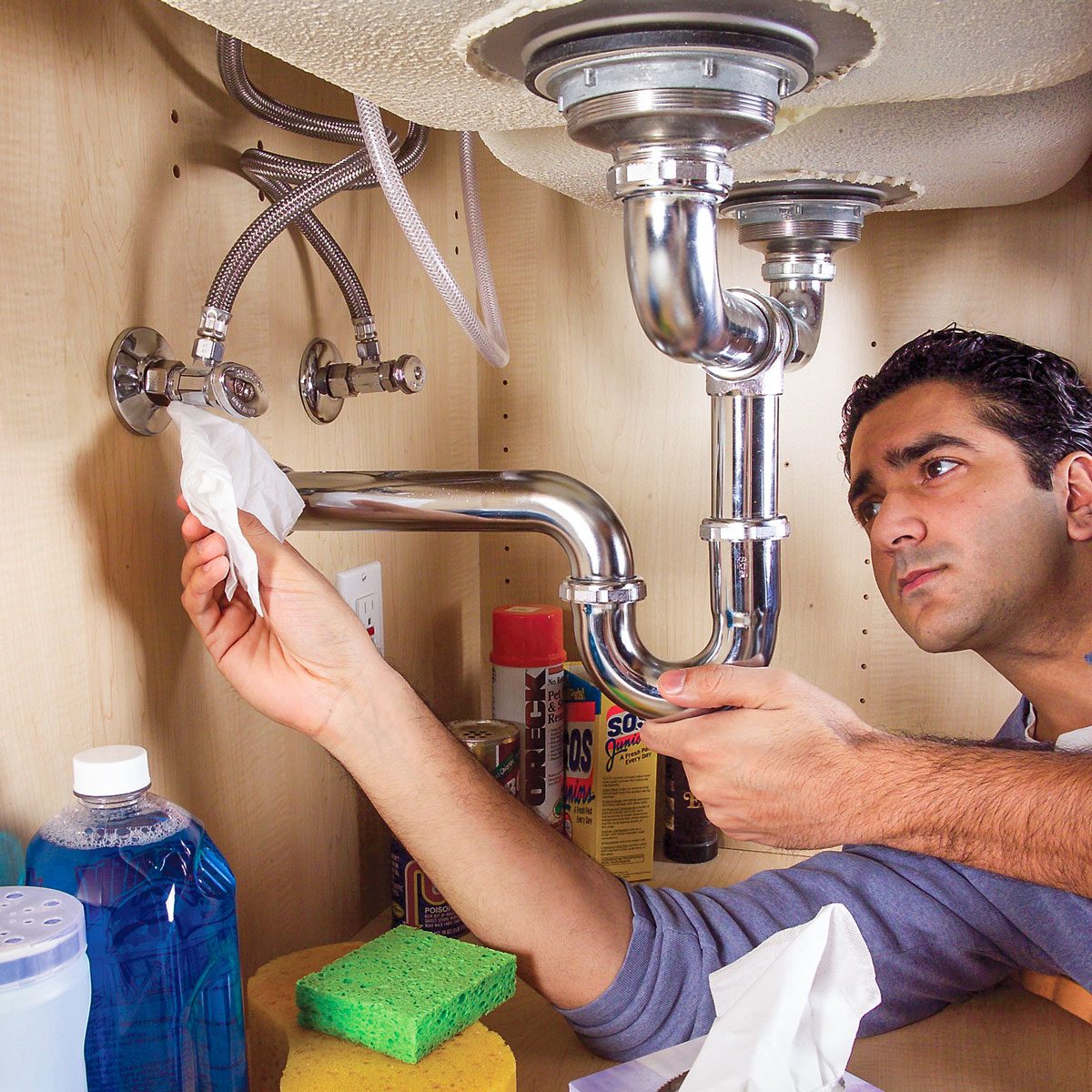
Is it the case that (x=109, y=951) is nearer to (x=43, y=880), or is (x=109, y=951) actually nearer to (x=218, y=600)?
(x=43, y=880)

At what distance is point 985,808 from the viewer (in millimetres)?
672

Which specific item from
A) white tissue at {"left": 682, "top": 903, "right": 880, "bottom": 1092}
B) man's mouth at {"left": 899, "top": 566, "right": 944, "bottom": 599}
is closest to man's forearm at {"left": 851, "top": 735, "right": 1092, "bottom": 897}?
white tissue at {"left": 682, "top": 903, "right": 880, "bottom": 1092}

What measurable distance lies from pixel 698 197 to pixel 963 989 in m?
0.65

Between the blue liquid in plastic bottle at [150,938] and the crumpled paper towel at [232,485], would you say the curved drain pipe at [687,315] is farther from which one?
the blue liquid in plastic bottle at [150,938]

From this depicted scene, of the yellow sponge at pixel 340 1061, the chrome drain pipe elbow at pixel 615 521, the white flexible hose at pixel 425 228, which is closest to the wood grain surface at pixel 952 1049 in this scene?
the yellow sponge at pixel 340 1061

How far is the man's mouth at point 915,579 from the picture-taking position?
1.00 m

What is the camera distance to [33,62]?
58 centimetres

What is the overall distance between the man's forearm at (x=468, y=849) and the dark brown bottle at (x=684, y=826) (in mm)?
Answer: 394

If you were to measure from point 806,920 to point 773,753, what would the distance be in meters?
0.22

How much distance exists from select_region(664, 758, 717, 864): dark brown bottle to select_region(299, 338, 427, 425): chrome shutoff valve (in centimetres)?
52

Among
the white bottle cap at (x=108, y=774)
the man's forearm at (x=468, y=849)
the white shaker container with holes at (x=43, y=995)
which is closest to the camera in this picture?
the white shaker container with holes at (x=43, y=995)

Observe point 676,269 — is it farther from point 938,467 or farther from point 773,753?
point 938,467

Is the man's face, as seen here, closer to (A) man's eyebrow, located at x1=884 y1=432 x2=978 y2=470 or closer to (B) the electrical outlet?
(A) man's eyebrow, located at x1=884 y1=432 x2=978 y2=470

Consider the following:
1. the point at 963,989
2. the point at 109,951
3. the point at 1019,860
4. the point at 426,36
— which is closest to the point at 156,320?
the point at 426,36
